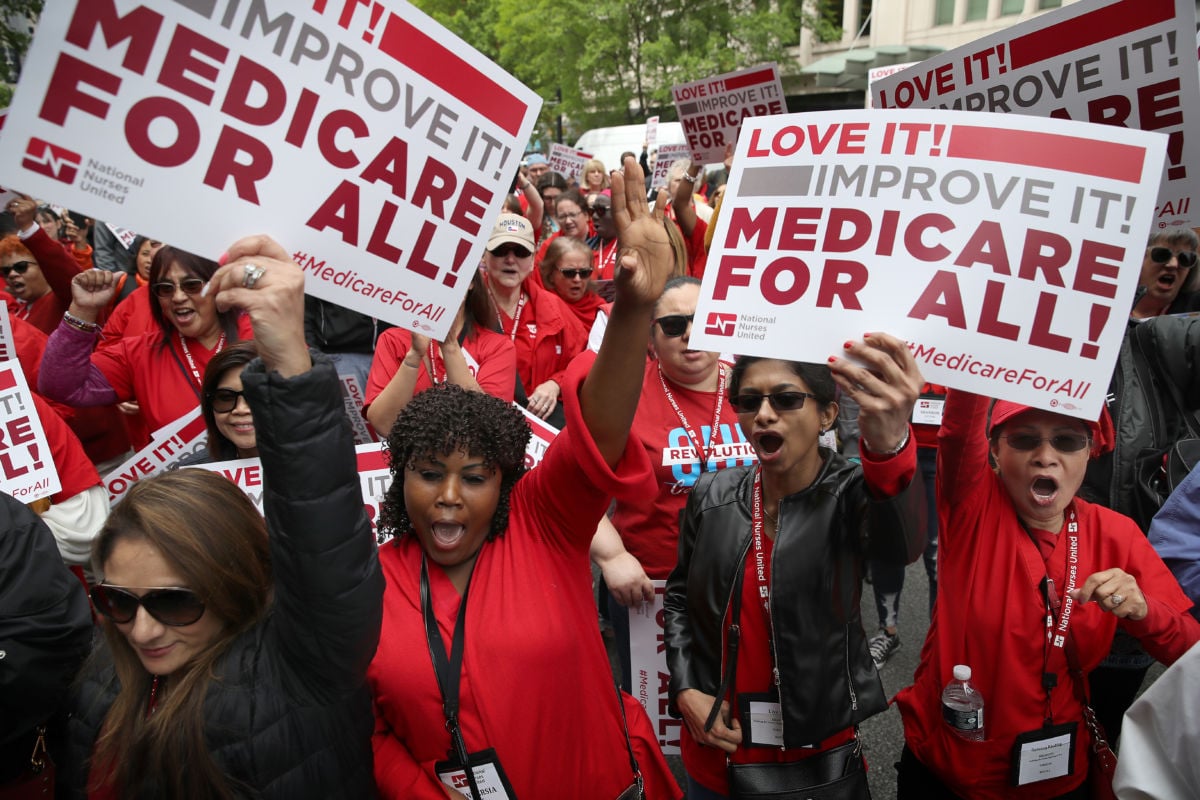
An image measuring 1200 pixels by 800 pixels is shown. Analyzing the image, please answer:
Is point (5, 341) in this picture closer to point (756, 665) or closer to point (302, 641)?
point (302, 641)

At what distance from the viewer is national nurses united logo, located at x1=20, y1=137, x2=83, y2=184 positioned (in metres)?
1.49

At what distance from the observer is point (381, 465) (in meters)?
3.07

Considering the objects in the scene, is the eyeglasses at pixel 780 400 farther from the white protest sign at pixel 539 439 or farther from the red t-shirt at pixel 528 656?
the white protest sign at pixel 539 439

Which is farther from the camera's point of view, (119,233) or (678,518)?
(119,233)

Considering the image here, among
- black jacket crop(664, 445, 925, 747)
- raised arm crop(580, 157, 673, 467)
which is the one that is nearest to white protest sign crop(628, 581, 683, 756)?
black jacket crop(664, 445, 925, 747)

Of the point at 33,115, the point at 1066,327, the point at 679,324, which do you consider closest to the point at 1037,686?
the point at 1066,327

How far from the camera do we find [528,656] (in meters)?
1.87

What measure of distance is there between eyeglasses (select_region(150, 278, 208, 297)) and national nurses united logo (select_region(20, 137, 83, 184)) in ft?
6.39

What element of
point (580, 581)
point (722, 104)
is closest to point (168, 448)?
point (580, 581)

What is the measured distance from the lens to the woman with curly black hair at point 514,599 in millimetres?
1788

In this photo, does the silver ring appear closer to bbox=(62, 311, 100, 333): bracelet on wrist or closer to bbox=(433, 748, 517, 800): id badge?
bbox=(433, 748, 517, 800): id badge

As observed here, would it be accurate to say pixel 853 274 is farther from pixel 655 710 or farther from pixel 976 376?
pixel 655 710

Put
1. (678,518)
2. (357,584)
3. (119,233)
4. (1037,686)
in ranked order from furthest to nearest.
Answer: (119,233), (678,518), (1037,686), (357,584)

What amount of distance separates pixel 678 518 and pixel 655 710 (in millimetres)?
723
